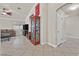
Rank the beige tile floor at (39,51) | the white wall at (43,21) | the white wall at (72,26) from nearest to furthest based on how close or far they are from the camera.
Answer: the beige tile floor at (39,51), the white wall at (43,21), the white wall at (72,26)

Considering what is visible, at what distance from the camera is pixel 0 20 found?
585 inches

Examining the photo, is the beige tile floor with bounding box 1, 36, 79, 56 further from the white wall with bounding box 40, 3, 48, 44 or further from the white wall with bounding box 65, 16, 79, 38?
the white wall with bounding box 65, 16, 79, 38

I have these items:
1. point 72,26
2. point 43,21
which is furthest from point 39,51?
point 72,26

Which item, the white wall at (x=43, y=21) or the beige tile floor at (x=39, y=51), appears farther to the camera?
the white wall at (x=43, y=21)

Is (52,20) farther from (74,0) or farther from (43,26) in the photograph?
(74,0)

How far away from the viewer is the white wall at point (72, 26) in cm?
1079

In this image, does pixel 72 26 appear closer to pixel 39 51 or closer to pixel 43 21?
pixel 43 21

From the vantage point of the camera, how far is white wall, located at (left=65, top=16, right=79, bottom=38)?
10.8 meters

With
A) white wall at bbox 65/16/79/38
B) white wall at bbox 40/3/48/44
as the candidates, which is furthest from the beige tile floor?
white wall at bbox 65/16/79/38

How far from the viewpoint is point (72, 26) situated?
11297mm

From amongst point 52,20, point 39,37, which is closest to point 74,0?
point 52,20

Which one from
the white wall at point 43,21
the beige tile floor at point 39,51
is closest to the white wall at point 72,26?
the white wall at point 43,21

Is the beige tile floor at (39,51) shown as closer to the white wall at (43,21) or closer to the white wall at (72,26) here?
the white wall at (43,21)

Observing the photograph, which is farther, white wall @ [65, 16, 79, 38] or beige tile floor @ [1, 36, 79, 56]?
white wall @ [65, 16, 79, 38]
